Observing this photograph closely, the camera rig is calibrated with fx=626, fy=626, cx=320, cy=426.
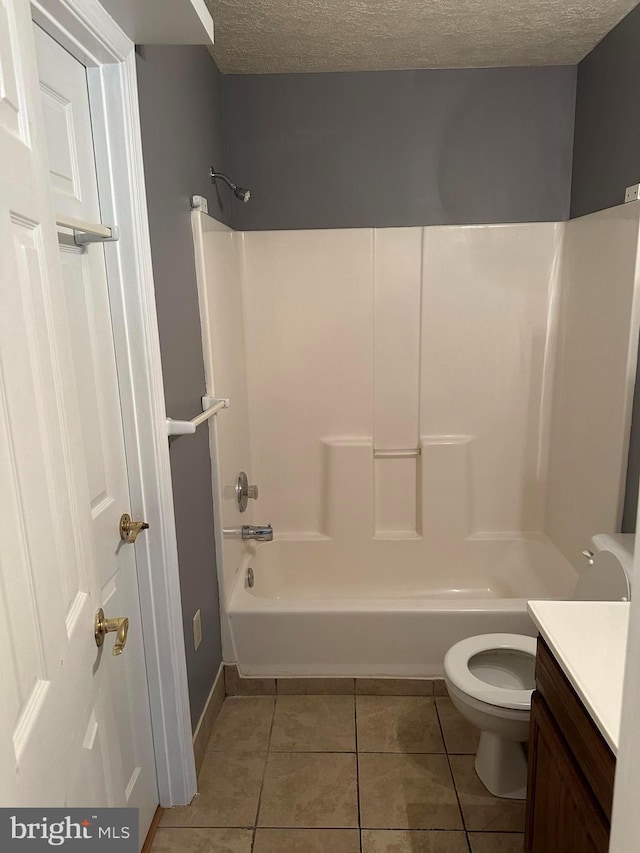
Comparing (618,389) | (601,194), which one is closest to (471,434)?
(618,389)

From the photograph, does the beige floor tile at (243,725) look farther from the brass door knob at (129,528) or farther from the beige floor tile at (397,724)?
the brass door knob at (129,528)

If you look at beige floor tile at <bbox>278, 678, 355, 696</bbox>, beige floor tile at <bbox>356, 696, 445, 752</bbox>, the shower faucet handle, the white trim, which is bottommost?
beige floor tile at <bbox>356, 696, 445, 752</bbox>

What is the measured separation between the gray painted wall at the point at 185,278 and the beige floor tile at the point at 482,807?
0.89m

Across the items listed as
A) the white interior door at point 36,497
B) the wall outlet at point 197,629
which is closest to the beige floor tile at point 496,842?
the wall outlet at point 197,629

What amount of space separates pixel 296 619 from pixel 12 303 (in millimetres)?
Answer: 1904

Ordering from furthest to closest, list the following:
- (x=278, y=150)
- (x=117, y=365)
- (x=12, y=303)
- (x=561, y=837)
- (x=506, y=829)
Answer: (x=278, y=150), (x=506, y=829), (x=117, y=365), (x=561, y=837), (x=12, y=303)

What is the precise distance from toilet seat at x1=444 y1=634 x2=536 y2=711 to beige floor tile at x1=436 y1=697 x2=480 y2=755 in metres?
0.33

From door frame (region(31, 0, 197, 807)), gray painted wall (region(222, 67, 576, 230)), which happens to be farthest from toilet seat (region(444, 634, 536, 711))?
gray painted wall (region(222, 67, 576, 230))

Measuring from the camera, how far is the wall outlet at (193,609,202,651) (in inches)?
81.2

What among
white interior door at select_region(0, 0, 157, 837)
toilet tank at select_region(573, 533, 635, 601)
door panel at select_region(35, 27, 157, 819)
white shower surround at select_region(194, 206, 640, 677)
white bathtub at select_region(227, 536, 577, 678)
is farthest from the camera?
white shower surround at select_region(194, 206, 640, 677)

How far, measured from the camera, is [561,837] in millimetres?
1278

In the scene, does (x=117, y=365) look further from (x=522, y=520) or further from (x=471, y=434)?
(x=522, y=520)

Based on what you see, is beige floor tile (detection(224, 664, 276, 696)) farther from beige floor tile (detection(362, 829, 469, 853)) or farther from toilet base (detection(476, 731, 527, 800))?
toilet base (detection(476, 731, 527, 800))

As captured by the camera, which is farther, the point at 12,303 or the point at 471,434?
the point at 471,434
